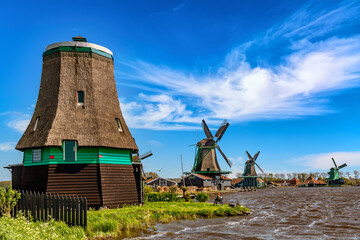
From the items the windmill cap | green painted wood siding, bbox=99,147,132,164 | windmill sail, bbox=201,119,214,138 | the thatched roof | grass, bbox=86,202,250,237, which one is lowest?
grass, bbox=86,202,250,237

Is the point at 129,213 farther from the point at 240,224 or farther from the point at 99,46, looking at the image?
the point at 99,46

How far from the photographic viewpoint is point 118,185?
2022 centimetres

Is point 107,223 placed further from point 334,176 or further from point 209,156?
point 334,176

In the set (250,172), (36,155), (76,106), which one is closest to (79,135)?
(76,106)

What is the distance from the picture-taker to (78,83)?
21438 millimetres

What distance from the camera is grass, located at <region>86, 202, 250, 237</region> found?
1366 centimetres

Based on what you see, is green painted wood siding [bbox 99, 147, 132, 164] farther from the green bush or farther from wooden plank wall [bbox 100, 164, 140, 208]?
the green bush

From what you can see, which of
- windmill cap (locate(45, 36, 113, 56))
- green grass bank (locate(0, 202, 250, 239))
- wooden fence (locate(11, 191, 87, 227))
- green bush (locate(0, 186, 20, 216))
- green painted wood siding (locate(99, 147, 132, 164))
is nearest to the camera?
green grass bank (locate(0, 202, 250, 239))

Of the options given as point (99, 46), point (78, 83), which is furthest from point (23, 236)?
point (99, 46)

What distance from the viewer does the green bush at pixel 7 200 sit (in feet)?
43.9

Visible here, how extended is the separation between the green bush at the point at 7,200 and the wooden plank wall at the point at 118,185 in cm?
581

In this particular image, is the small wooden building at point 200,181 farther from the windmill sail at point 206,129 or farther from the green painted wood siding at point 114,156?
the green painted wood siding at point 114,156

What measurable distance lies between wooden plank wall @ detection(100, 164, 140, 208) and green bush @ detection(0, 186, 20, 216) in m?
5.81

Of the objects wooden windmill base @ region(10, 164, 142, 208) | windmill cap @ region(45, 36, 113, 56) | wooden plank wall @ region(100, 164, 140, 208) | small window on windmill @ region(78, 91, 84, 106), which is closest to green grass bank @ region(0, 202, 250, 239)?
wooden plank wall @ region(100, 164, 140, 208)
